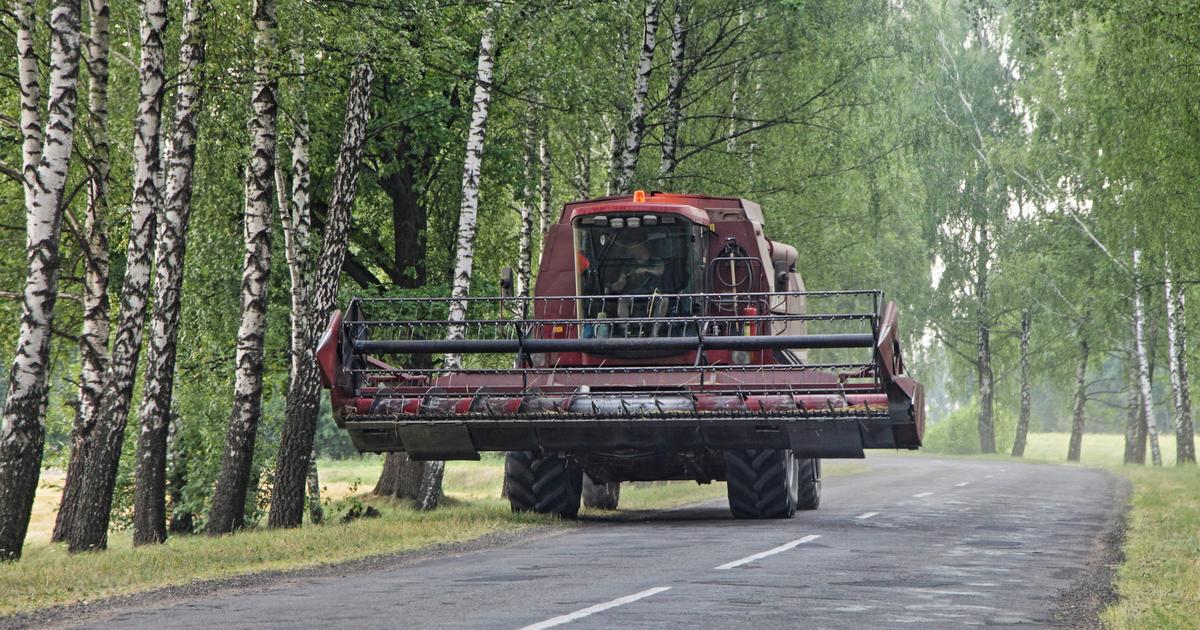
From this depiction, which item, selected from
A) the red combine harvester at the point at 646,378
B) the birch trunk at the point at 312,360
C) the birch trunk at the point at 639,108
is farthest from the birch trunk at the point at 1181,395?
the birch trunk at the point at 312,360

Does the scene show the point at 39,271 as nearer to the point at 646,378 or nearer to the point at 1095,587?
the point at 646,378

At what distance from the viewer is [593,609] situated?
8.91m

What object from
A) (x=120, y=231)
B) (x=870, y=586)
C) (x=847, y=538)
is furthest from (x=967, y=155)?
(x=870, y=586)

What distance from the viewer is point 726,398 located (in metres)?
14.2

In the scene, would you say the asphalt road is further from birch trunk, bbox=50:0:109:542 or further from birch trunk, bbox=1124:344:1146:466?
birch trunk, bbox=1124:344:1146:466

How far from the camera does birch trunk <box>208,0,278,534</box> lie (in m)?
16.2

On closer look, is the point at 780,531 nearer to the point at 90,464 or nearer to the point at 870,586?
the point at 870,586

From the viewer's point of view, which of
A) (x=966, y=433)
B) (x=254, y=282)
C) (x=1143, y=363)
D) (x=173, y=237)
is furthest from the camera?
Result: (x=966, y=433)

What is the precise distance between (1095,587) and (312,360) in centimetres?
1041

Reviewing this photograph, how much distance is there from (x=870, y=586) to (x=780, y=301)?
7.57 m

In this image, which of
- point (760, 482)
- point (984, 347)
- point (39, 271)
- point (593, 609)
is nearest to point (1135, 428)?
point (984, 347)

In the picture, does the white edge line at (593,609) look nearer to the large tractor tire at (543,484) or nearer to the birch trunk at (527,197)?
the large tractor tire at (543,484)

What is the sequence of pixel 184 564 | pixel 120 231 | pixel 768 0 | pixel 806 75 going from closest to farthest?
1. pixel 184 564
2. pixel 120 231
3. pixel 768 0
4. pixel 806 75

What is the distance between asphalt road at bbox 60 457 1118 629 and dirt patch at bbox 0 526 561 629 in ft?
0.48
